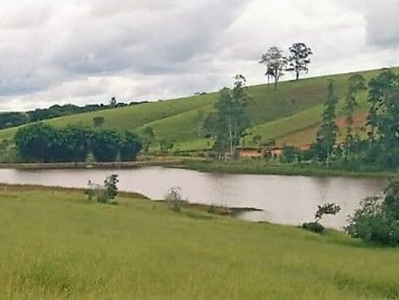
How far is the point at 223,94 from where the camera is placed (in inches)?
5418

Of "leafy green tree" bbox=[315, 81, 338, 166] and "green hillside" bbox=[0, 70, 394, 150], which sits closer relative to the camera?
"leafy green tree" bbox=[315, 81, 338, 166]

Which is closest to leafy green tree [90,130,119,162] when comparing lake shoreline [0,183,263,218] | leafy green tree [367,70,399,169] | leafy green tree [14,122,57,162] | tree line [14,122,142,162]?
tree line [14,122,142,162]

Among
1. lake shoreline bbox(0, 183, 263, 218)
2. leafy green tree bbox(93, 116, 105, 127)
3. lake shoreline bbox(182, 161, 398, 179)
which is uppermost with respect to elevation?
leafy green tree bbox(93, 116, 105, 127)

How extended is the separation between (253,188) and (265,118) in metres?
97.3

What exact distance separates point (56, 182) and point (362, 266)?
64.1 metres

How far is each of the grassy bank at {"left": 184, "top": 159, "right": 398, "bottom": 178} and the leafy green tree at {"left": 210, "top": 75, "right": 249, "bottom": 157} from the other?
14.9m

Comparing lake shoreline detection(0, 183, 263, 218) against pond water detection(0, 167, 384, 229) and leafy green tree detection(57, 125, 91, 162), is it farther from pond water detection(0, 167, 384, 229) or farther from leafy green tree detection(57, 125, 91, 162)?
leafy green tree detection(57, 125, 91, 162)

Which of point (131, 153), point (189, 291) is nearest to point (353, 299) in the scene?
point (189, 291)

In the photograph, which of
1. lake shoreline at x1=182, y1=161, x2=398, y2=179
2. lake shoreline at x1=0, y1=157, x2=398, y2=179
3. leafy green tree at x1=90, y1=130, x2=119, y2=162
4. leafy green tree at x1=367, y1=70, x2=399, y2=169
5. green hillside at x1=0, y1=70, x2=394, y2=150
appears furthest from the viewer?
green hillside at x1=0, y1=70, x2=394, y2=150

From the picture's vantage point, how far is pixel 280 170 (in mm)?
108188

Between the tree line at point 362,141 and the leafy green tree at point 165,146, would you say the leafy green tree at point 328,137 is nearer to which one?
the tree line at point 362,141

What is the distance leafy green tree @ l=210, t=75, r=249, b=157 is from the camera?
440 ft

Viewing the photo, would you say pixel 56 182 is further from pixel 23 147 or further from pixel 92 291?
pixel 92 291

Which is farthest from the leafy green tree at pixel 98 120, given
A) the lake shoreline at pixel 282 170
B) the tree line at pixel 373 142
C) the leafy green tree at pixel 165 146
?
the tree line at pixel 373 142
